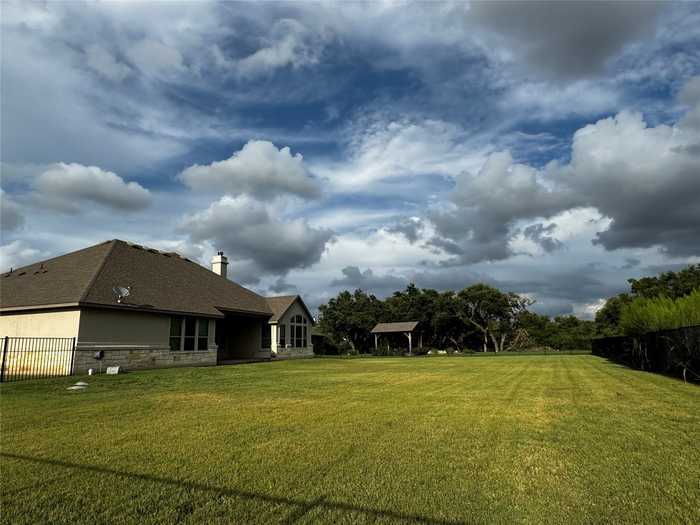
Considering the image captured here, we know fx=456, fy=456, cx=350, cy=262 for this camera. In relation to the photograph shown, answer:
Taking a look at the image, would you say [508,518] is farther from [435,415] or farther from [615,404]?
[615,404]

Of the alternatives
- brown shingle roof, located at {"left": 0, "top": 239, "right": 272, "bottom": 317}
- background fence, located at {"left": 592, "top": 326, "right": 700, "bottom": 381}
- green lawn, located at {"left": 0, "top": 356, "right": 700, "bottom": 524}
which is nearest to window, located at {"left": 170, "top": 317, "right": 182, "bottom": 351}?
brown shingle roof, located at {"left": 0, "top": 239, "right": 272, "bottom": 317}

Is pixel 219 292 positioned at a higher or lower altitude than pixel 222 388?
higher

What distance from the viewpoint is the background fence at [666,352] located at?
1409 centimetres

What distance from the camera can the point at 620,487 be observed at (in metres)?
4.34

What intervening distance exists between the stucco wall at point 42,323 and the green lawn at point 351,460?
8.68 metres

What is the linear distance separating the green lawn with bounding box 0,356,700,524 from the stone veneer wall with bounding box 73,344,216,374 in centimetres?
811

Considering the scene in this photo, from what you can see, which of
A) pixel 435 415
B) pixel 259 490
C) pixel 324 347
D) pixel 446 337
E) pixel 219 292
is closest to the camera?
pixel 259 490

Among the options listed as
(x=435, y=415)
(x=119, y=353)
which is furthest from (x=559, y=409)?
(x=119, y=353)

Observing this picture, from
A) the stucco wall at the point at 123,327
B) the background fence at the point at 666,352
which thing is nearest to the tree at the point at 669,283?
the background fence at the point at 666,352

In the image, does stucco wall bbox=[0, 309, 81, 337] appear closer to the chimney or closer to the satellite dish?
the satellite dish

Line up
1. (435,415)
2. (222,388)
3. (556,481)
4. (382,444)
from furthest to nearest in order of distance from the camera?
(222,388) < (435,415) < (382,444) < (556,481)

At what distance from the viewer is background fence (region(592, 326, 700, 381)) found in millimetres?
14086

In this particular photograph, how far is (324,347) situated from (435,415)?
41.3 metres

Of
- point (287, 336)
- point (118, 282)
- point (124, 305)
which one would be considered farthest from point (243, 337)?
point (124, 305)
